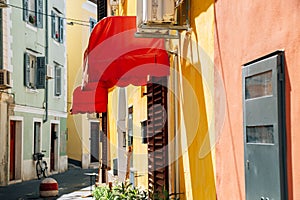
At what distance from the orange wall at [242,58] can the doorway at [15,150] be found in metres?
18.9

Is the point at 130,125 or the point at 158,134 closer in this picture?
the point at 158,134

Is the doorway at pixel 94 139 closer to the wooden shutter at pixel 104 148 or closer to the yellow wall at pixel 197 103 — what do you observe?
the wooden shutter at pixel 104 148

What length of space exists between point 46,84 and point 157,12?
21451mm

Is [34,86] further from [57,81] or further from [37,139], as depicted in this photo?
[57,81]

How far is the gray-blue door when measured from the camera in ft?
10.7

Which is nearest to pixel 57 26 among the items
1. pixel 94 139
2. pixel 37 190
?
pixel 94 139

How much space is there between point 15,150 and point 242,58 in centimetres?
1997

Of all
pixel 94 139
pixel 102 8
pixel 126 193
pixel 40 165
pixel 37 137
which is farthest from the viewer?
pixel 94 139

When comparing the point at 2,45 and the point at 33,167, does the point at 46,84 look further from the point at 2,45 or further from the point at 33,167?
the point at 2,45

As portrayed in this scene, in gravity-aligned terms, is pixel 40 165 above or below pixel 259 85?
below

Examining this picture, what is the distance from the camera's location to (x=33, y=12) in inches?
985

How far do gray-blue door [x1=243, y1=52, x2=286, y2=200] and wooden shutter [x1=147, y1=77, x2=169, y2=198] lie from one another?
336cm

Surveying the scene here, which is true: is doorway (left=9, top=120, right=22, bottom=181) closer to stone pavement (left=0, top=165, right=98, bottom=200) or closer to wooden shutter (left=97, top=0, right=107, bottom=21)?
stone pavement (left=0, top=165, right=98, bottom=200)

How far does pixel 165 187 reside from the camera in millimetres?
7113
